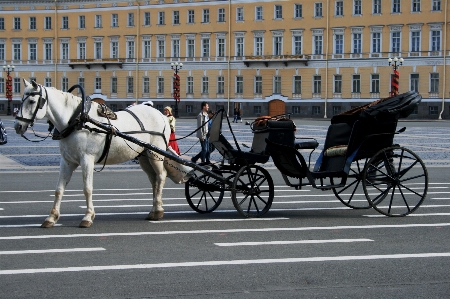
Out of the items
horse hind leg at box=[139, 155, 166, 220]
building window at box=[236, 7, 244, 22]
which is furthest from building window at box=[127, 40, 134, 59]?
horse hind leg at box=[139, 155, 166, 220]

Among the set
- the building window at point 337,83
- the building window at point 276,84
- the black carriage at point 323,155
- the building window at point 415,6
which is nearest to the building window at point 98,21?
the building window at point 276,84

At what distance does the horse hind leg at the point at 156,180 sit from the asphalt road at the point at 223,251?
0.65ft

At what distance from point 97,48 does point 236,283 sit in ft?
252

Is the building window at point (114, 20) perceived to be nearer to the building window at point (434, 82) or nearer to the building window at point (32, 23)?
the building window at point (32, 23)

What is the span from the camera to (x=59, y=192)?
10.9m

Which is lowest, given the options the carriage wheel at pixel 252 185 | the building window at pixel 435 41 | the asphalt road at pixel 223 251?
the asphalt road at pixel 223 251

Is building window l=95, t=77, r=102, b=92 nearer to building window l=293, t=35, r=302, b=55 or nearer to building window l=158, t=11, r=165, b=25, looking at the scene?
building window l=158, t=11, r=165, b=25

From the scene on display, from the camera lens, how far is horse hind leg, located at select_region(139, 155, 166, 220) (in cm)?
1155

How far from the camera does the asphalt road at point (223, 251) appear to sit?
293 inches

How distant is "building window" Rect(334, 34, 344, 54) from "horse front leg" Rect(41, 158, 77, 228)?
207 feet

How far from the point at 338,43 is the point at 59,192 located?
63722mm

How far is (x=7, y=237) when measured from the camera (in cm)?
996

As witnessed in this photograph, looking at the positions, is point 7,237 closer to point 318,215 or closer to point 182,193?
point 318,215

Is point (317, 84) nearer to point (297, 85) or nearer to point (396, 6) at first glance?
point (297, 85)
